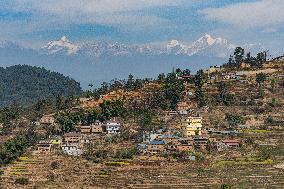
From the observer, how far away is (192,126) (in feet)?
268

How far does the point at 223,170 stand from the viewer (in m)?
65.4

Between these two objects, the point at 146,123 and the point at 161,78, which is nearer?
the point at 146,123

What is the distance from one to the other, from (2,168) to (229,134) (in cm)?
3177

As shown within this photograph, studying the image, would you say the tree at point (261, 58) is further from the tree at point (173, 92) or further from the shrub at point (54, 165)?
the shrub at point (54, 165)

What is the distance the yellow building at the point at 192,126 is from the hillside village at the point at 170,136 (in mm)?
149

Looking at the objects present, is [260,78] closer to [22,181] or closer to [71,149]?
[71,149]

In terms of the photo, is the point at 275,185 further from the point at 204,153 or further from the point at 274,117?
the point at 274,117

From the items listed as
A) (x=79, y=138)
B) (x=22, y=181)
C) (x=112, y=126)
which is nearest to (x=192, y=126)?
(x=112, y=126)


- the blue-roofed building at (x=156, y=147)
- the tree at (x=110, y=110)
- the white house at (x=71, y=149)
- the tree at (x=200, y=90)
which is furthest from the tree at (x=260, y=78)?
the white house at (x=71, y=149)

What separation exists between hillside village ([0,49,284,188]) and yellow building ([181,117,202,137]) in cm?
15

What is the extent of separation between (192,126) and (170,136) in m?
5.75

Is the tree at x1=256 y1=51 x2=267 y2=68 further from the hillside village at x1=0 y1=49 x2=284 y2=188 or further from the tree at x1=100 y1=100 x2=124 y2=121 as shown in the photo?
the tree at x1=100 y1=100 x2=124 y2=121

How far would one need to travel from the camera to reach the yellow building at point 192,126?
80875 mm

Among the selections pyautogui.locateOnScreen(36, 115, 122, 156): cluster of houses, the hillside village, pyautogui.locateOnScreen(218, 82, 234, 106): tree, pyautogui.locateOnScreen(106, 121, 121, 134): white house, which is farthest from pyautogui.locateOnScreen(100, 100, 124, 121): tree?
pyautogui.locateOnScreen(218, 82, 234, 106): tree
